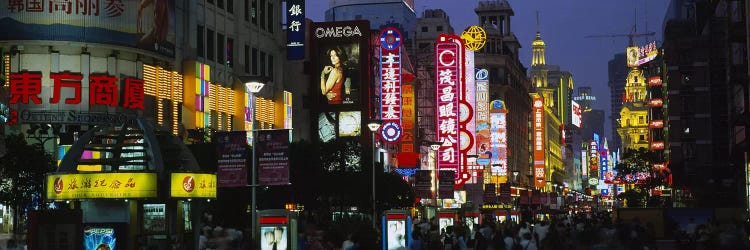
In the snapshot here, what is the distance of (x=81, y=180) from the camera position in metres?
38.5

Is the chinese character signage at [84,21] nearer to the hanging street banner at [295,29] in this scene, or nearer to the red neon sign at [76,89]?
the red neon sign at [76,89]

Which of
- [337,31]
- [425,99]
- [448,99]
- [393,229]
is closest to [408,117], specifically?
[448,99]

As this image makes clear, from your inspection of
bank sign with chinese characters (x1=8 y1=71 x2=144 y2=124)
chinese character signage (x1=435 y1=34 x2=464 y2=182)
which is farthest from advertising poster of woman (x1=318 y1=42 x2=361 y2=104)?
bank sign with chinese characters (x1=8 y1=71 x2=144 y2=124)

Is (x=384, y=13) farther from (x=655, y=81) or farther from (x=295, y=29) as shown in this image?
(x=295, y=29)

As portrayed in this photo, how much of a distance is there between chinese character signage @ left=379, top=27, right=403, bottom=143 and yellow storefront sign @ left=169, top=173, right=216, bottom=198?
60.8 metres

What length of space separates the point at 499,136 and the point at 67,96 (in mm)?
118020

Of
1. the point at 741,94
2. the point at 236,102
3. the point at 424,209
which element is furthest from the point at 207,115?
the point at 424,209

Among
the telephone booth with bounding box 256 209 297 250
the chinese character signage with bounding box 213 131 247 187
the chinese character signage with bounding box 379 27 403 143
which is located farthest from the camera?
the chinese character signage with bounding box 379 27 403 143

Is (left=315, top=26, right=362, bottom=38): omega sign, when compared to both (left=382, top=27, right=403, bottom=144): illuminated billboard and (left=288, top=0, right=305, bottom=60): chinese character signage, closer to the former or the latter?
(left=382, top=27, right=403, bottom=144): illuminated billboard

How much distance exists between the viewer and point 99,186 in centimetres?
3834

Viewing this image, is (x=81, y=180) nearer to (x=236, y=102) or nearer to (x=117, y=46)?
(x=117, y=46)

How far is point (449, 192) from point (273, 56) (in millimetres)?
27766

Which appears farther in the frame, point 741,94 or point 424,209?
point 424,209

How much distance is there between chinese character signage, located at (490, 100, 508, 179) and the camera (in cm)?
17500
